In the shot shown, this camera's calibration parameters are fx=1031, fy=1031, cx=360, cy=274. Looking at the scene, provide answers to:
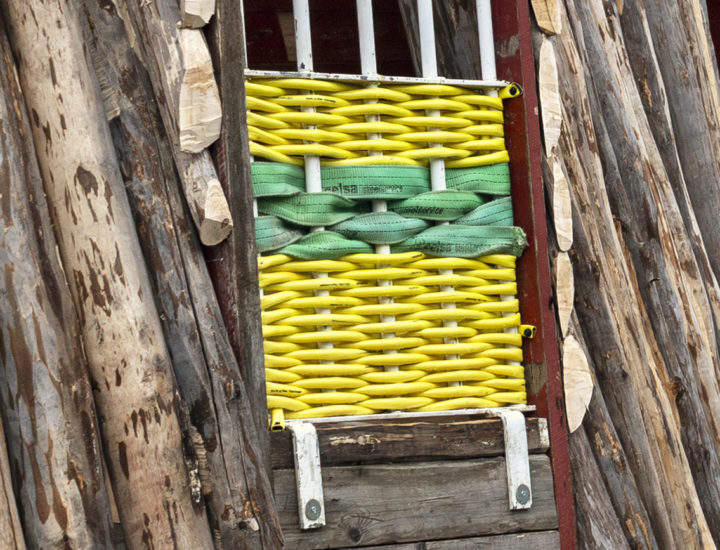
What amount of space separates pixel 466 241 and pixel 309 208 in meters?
0.40

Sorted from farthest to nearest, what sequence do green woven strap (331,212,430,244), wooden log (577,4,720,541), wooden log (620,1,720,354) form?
wooden log (620,1,720,354), wooden log (577,4,720,541), green woven strap (331,212,430,244)

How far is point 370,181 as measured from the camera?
238cm

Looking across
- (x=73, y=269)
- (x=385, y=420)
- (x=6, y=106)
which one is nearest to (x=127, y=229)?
(x=73, y=269)

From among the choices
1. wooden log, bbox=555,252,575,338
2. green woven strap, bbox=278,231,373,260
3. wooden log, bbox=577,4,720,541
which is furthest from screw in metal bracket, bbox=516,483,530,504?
wooden log, bbox=577,4,720,541

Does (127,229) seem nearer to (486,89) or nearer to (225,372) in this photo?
(225,372)

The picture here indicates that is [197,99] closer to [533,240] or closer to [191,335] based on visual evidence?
[191,335]

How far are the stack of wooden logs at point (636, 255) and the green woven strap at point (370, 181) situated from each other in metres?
0.42

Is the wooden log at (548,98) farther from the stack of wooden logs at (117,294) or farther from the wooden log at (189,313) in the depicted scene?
the wooden log at (189,313)

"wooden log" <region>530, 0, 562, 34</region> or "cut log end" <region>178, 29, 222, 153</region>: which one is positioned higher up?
"wooden log" <region>530, 0, 562, 34</region>

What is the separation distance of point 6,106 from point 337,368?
888 millimetres

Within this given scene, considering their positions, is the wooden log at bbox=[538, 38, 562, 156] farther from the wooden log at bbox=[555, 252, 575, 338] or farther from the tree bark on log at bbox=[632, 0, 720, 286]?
the tree bark on log at bbox=[632, 0, 720, 286]

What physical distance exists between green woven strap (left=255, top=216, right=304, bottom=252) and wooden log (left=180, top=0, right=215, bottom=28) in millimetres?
432

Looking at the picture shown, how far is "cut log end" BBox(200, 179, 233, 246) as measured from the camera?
6.87 feet

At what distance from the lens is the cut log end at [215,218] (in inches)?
82.4
